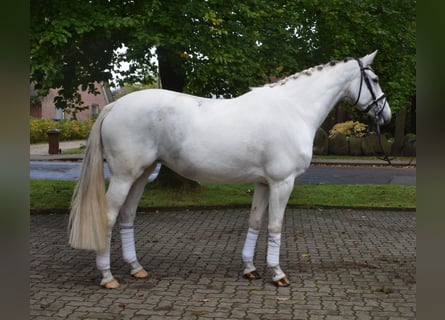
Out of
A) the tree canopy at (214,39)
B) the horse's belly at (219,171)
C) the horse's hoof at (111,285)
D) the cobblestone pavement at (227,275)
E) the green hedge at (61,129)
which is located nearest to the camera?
the cobblestone pavement at (227,275)

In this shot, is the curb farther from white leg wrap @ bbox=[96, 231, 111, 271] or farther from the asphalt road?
white leg wrap @ bbox=[96, 231, 111, 271]

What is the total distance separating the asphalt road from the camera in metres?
15.2

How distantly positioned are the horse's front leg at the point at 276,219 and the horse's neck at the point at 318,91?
751mm

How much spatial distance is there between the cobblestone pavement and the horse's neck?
1766mm

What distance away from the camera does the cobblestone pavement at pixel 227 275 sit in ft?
13.7

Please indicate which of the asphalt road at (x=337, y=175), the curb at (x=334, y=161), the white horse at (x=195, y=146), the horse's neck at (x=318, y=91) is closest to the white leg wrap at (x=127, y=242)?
the white horse at (x=195, y=146)

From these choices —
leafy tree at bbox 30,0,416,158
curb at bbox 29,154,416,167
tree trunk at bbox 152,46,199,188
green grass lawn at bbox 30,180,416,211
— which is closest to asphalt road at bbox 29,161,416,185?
curb at bbox 29,154,416,167

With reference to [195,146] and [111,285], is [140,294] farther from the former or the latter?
[195,146]

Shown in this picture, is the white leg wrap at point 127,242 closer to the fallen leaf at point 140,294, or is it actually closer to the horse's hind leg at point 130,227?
the horse's hind leg at point 130,227

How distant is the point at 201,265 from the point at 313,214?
431 centimetres
